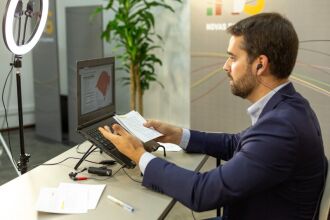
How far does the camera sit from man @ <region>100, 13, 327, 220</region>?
3.56 ft

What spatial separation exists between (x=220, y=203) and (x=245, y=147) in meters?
0.20

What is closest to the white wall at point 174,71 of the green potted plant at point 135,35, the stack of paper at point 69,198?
the green potted plant at point 135,35

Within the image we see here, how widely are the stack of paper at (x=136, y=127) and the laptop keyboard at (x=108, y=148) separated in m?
0.12

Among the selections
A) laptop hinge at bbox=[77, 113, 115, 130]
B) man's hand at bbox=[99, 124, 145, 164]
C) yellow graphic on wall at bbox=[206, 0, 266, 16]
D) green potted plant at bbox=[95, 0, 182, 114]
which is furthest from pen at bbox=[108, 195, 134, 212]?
green potted plant at bbox=[95, 0, 182, 114]

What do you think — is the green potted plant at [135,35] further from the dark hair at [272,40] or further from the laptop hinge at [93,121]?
the dark hair at [272,40]

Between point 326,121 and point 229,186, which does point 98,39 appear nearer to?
point 326,121

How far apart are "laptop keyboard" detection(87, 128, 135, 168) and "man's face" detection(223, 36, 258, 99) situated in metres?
0.56

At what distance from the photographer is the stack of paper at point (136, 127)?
1.51 m

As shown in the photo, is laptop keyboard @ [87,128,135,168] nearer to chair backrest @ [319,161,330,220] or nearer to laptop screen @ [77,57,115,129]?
laptop screen @ [77,57,115,129]

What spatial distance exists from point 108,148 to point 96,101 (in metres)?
0.28

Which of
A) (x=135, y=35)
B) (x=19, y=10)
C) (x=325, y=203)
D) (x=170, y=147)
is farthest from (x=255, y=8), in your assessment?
(x=325, y=203)

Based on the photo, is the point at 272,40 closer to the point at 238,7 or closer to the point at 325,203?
the point at 325,203

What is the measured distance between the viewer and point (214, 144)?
5.60 ft

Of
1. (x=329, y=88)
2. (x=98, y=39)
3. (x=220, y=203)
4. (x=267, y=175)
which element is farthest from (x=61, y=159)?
(x=98, y=39)
